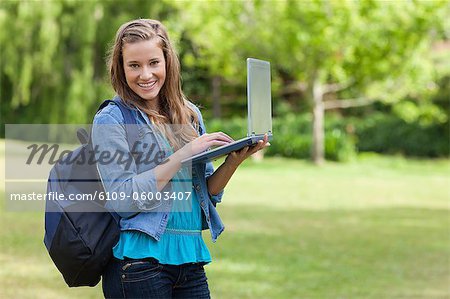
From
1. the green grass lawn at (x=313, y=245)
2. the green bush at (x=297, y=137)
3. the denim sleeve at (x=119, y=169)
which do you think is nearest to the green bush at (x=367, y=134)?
the green bush at (x=297, y=137)

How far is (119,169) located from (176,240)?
282 millimetres

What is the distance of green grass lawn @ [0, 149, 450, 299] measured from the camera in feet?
20.9

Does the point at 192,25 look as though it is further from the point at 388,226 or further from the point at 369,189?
the point at 388,226

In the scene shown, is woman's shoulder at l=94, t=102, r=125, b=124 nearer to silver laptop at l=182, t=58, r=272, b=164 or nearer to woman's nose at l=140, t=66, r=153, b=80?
woman's nose at l=140, t=66, r=153, b=80

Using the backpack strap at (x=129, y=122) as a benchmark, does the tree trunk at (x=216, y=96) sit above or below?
above

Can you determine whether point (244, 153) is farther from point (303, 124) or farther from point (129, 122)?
point (303, 124)

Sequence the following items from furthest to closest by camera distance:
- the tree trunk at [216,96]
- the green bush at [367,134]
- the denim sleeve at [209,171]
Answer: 1. the tree trunk at [216,96]
2. the green bush at [367,134]
3. the denim sleeve at [209,171]

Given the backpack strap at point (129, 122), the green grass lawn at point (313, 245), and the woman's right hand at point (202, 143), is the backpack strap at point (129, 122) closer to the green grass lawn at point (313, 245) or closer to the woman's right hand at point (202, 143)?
the woman's right hand at point (202, 143)

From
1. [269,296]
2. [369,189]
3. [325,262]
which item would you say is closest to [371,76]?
[369,189]

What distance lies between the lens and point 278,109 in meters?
29.2

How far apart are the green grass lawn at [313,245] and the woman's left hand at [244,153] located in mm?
3494

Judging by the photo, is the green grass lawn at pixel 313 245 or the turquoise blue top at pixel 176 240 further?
the green grass lawn at pixel 313 245

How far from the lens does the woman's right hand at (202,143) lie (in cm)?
245

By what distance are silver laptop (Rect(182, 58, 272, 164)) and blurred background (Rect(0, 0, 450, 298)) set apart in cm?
354
